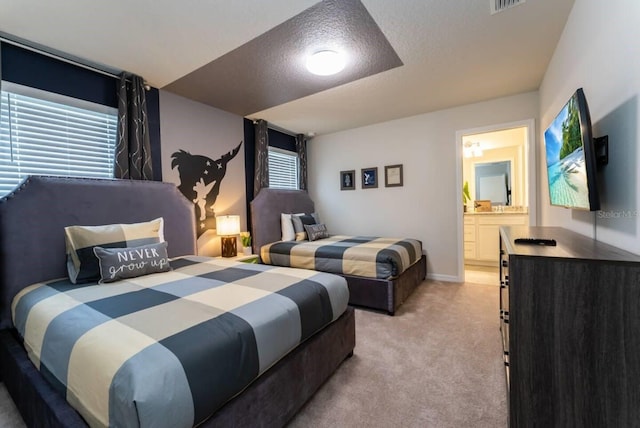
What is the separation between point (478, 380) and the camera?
1.77 m

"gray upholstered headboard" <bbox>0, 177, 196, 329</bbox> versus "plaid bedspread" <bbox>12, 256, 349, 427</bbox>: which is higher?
"gray upholstered headboard" <bbox>0, 177, 196, 329</bbox>

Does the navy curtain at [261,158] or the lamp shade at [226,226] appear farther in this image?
the navy curtain at [261,158]

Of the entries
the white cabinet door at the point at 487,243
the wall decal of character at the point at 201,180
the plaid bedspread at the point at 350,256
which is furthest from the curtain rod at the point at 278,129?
the white cabinet door at the point at 487,243

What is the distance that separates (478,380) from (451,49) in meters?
2.60

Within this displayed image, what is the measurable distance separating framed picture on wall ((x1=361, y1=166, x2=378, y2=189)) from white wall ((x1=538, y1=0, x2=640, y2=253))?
272cm

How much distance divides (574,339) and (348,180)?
3955 mm

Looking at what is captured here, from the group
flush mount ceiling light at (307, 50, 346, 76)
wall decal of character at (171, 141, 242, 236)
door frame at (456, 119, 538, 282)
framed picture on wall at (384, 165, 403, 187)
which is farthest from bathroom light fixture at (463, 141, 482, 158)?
wall decal of character at (171, 141, 242, 236)

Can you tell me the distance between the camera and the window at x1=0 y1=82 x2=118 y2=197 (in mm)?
2088

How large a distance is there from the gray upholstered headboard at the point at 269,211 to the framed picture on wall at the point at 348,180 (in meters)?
0.90

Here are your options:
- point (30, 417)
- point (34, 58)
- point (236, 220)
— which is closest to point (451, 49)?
point (236, 220)

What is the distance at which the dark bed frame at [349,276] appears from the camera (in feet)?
9.29

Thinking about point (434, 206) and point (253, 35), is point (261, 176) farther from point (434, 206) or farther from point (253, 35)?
point (434, 206)

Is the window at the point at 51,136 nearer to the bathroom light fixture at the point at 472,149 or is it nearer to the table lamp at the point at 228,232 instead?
the table lamp at the point at 228,232

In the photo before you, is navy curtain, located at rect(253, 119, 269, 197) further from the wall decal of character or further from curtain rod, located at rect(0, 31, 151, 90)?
curtain rod, located at rect(0, 31, 151, 90)
